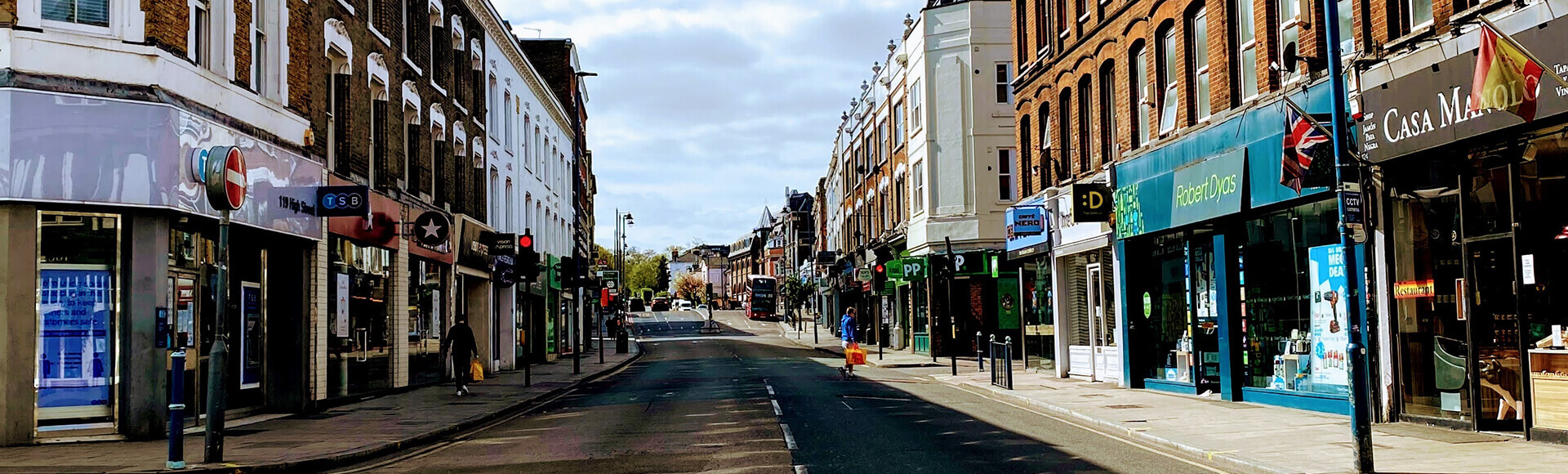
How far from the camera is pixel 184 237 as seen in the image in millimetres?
16312

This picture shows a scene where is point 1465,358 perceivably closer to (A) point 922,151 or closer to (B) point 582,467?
(B) point 582,467

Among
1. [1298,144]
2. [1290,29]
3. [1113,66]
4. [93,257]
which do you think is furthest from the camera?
[1113,66]

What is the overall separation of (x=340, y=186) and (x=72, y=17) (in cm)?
580

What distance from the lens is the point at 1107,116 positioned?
81.5 feet

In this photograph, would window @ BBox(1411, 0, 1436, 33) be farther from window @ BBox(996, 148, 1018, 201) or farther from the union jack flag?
window @ BBox(996, 148, 1018, 201)

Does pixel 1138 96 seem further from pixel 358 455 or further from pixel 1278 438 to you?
pixel 358 455

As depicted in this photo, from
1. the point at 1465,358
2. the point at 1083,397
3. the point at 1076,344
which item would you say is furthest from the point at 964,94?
the point at 1465,358

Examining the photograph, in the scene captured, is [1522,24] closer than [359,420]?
Yes

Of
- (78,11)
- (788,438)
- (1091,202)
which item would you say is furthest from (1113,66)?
(78,11)

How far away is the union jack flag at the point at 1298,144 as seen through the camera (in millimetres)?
12742

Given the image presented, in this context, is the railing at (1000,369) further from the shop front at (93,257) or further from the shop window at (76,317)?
the shop window at (76,317)

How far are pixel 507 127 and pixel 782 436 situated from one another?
1062 inches

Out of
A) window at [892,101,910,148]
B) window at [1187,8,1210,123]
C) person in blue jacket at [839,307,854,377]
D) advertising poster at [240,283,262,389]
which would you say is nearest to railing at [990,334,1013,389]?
person in blue jacket at [839,307,854,377]

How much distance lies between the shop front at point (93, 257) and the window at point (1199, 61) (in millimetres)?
14965
